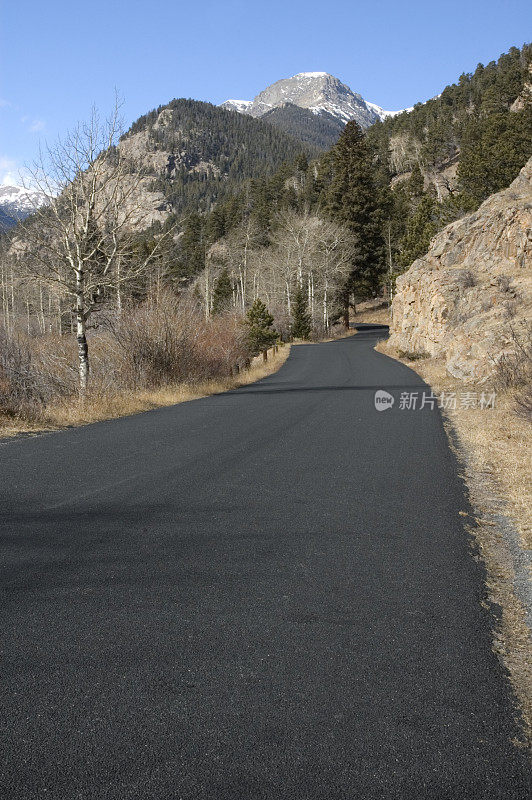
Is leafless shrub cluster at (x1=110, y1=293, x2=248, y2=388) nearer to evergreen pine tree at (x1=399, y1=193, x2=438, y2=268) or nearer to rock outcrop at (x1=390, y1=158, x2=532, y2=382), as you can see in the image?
rock outcrop at (x1=390, y1=158, x2=532, y2=382)

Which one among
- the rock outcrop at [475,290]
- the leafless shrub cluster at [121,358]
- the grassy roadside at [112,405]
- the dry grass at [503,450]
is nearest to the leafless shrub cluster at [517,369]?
the dry grass at [503,450]

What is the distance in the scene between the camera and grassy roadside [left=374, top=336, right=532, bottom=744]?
363 centimetres

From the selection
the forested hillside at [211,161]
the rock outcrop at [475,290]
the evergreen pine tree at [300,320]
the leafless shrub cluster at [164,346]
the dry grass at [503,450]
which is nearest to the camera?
the dry grass at [503,450]

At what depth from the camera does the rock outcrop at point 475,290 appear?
62.9 ft

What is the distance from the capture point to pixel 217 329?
26375 mm

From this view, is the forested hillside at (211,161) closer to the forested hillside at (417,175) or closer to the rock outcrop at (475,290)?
the forested hillside at (417,175)

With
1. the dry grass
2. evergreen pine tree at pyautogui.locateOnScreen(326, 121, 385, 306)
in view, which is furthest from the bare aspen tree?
evergreen pine tree at pyautogui.locateOnScreen(326, 121, 385, 306)

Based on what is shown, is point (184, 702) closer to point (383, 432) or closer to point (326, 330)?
point (383, 432)

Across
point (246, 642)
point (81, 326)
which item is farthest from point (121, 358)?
point (246, 642)

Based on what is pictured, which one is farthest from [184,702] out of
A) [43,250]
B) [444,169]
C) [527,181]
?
[444,169]

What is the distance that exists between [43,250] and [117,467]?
11651 mm

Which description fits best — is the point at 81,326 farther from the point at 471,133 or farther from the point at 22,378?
the point at 471,133

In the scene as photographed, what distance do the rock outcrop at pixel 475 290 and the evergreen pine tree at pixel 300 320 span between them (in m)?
16.2

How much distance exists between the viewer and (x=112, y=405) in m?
15.0
